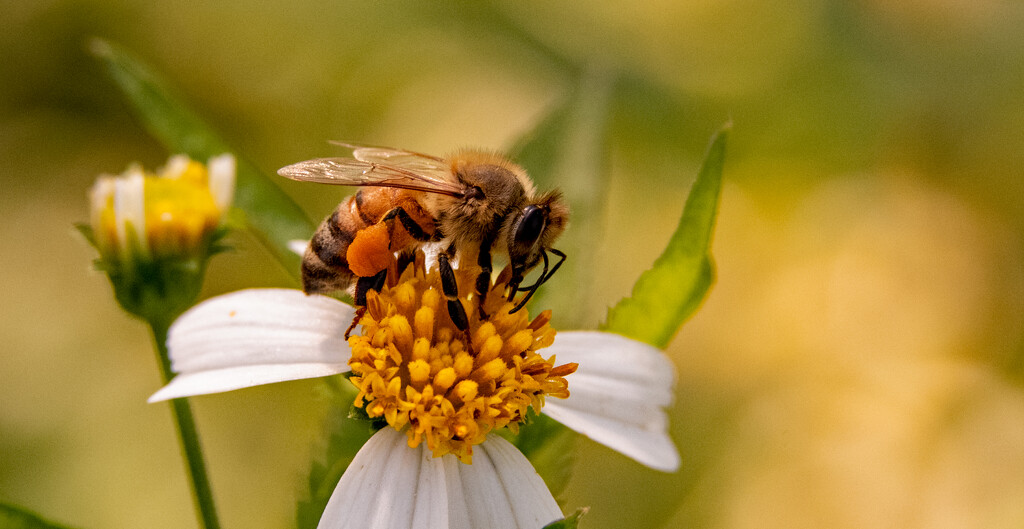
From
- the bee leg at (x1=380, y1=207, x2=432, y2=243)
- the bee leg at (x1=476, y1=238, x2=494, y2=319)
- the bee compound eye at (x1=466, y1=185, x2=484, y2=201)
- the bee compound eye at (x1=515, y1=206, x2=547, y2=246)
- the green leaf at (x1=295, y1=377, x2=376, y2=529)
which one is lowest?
the green leaf at (x1=295, y1=377, x2=376, y2=529)

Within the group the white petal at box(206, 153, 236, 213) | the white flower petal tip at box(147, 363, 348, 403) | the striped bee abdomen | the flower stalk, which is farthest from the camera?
the white petal at box(206, 153, 236, 213)

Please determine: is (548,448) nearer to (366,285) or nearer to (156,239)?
(366,285)

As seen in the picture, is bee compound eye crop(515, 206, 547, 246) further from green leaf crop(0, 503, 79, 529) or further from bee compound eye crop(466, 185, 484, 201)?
green leaf crop(0, 503, 79, 529)

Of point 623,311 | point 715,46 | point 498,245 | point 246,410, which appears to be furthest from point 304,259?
point 715,46

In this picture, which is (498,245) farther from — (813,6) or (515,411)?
(813,6)

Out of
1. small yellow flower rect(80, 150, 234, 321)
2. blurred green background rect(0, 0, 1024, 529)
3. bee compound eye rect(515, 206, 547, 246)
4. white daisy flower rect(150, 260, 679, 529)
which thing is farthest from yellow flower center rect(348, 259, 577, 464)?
blurred green background rect(0, 0, 1024, 529)

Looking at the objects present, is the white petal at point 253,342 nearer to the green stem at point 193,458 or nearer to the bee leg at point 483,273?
the green stem at point 193,458

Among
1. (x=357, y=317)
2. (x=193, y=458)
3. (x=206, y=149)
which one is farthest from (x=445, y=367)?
(x=206, y=149)

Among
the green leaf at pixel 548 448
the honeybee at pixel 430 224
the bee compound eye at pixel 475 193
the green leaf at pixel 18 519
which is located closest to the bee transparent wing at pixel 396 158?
the honeybee at pixel 430 224
